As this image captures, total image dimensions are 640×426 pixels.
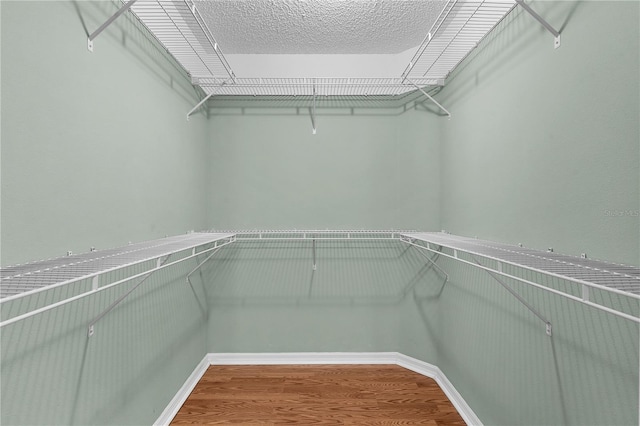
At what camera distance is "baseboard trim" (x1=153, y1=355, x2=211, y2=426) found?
167 centimetres

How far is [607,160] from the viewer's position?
0.90 metres

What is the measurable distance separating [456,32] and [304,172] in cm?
135

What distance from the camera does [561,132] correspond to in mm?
1080

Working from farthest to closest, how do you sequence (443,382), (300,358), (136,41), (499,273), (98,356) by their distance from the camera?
(300,358), (443,382), (136,41), (98,356), (499,273)

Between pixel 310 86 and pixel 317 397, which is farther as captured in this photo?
pixel 310 86

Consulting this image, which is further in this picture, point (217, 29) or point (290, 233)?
point (290, 233)

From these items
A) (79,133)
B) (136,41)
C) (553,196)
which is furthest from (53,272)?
(553,196)

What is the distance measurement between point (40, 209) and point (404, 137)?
219 cm

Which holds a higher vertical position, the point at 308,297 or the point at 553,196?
the point at 553,196

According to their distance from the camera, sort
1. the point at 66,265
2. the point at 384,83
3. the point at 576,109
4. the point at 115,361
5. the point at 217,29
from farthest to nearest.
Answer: the point at 384,83 < the point at 217,29 < the point at 115,361 < the point at 576,109 < the point at 66,265

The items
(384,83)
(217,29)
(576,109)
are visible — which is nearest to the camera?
(576,109)

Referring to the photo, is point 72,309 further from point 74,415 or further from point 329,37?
→ point 329,37

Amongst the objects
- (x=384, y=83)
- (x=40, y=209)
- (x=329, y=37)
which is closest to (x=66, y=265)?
(x=40, y=209)

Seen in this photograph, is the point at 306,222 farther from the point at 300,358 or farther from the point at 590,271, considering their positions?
the point at 590,271
